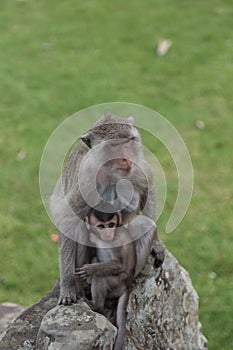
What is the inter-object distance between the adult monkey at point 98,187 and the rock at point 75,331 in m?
0.34

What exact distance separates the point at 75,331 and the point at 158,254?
102cm

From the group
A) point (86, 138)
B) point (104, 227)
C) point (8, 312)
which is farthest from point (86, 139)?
point (8, 312)

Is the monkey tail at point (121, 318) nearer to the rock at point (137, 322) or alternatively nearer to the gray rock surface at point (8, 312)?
the rock at point (137, 322)

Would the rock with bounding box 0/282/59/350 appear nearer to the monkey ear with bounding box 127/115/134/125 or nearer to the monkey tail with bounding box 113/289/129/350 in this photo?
the monkey tail with bounding box 113/289/129/350

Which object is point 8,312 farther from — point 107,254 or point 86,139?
point 86,139

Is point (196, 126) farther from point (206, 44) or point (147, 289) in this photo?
point (147, 289)

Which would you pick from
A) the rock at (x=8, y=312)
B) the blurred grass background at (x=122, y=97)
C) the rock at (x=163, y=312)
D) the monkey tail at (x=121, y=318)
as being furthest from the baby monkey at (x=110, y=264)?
the blurred grass background at (x=122, y=97)

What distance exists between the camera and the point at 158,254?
15.1 ft

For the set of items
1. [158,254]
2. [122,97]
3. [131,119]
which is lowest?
[122,97]

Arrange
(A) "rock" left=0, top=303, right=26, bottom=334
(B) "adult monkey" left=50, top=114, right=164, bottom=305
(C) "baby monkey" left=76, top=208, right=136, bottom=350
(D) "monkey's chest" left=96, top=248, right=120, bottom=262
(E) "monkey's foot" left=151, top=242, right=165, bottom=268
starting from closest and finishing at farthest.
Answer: (B) "adult monkey" left=50, top=114, right=164, bottom=305
(C) "baby monkey" left=76, top=208, right=136, bottom=350
(D) "monkey's chest" left=96, top=248, right=120, bottom=262
(E) "monkey's foot" left=151, top=242, right=165, bottom=268
(A) "rock" left=0, top=303, right=26, bottom=334

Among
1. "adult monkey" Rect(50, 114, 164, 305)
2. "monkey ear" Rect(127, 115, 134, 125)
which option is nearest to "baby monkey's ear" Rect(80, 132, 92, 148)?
"adult monkey" Rect(50, 114, 164, 305)

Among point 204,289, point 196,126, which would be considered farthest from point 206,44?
point 204,289

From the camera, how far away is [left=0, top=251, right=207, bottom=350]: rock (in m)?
3.76

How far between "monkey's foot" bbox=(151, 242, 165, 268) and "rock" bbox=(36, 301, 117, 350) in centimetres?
78
